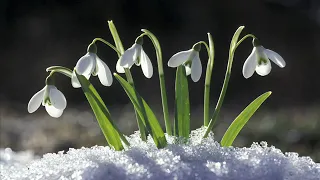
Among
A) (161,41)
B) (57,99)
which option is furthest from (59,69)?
(161,41)

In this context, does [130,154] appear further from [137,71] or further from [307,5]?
[307,5]

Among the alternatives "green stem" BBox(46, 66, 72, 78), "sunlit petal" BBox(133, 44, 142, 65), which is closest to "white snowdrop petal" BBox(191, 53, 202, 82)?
"sunlit petal" BBox(133, 44, 142, 65)

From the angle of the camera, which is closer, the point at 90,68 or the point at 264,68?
the point at 90,68

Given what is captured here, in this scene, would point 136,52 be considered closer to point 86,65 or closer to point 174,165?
point 86,65

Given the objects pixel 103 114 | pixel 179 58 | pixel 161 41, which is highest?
pixel 161 41

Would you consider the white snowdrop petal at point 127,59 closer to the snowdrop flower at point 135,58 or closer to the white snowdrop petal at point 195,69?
the snowdrop flower at point 135,58

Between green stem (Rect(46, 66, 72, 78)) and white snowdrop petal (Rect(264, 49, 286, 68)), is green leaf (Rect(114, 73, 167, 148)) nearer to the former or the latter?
green stem (Rect(46, 66, 72, 78))

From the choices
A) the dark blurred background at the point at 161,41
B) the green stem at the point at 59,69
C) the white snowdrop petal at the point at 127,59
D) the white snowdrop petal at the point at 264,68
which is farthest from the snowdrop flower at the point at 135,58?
the dark blurred background at the point at 161,41
